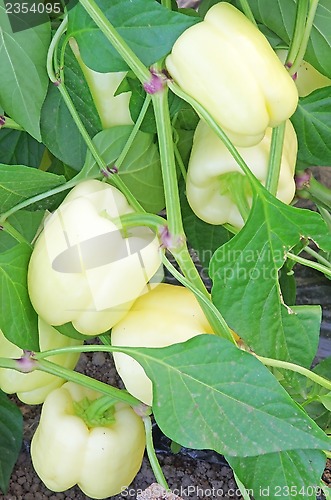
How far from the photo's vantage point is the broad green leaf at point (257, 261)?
522 mm

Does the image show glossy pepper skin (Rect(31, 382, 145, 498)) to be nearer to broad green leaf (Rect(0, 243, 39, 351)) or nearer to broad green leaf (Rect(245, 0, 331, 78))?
broad green leaf (Rect(0, 243, 39, 351))

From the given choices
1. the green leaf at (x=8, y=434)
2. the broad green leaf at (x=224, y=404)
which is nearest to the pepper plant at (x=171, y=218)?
the broad green leaf at (x=224, y=404)

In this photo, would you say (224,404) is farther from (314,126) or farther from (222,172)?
(314,126)

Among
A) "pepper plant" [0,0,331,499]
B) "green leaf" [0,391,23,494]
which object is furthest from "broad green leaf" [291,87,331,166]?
"green leaf" [0,391,23,494]

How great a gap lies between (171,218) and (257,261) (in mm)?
73

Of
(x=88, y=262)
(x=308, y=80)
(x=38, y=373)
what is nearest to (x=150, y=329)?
(x=88, y=262)

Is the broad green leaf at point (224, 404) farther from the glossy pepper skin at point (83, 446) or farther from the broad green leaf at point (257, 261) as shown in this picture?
the glossy pepper skin at point (83, 446)

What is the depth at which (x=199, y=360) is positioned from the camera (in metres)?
0.51

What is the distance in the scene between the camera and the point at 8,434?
850mm

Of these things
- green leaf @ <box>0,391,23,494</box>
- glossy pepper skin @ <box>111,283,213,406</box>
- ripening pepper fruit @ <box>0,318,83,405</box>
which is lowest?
green leaf @ <box>0,391,23,494</box>

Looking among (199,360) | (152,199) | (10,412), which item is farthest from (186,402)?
(10,412)

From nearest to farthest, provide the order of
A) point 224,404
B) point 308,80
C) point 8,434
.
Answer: point 224,404, point 308,80, point 8,434

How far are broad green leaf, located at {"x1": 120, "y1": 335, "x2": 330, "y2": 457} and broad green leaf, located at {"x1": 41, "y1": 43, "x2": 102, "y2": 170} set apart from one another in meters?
0.23

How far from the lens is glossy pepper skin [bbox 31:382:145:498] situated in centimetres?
70
